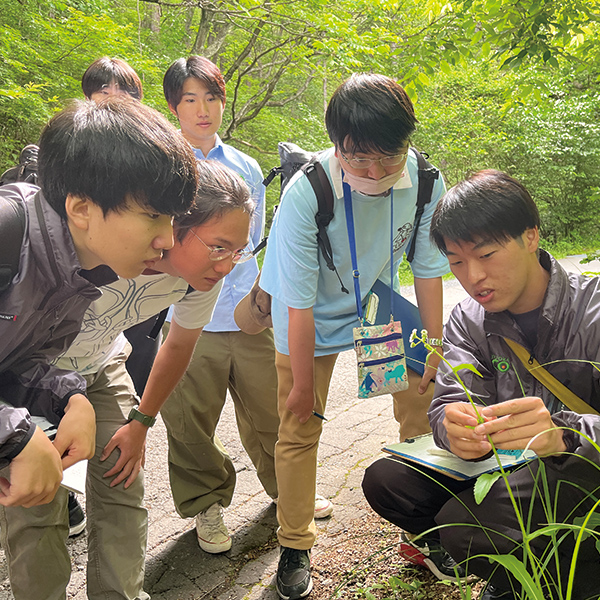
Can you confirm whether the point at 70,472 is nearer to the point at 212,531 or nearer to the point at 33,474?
the point at 33,474

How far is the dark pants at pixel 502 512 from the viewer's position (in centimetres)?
162

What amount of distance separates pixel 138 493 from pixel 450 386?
1.11 m

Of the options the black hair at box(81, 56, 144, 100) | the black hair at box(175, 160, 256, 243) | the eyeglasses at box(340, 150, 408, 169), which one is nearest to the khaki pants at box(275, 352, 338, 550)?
the black hair at box(175, 160, 256, 243)

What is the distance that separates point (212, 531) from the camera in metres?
2.71

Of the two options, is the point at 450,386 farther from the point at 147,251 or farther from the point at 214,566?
the point at 214,566

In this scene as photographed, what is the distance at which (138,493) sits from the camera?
2.04 m

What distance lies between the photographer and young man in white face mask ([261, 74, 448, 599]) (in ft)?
6.96

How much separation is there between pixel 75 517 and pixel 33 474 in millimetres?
1713

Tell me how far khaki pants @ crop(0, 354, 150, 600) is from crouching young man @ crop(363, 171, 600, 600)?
818 millimetres

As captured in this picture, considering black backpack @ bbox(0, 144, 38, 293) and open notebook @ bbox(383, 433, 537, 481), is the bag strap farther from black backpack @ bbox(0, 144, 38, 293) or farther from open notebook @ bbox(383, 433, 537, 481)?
black backpack @ bbox(0, 144, 38, 293)

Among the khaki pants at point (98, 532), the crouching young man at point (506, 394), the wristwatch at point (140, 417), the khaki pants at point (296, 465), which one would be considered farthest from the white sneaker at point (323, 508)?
the wristwatch at point (140, 417)

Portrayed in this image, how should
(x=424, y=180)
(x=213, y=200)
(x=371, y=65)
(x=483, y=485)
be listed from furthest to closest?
(x=371, y=65) < (x=424, y=180) < (x=213, y=200) < (x=483, y=485)

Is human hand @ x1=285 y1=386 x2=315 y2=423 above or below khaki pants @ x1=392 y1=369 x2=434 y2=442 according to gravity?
above

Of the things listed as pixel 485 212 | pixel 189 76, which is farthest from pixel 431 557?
pixel 189 76
